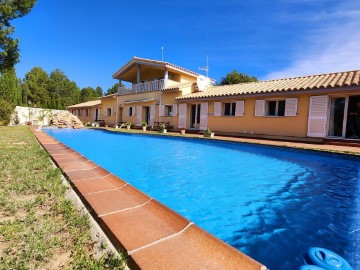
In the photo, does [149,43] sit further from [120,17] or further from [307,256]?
[307,256]

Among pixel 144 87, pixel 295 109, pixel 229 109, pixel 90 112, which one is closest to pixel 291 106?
pixel 295 109

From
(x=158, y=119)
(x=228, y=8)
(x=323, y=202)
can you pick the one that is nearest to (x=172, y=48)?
(x=158, y=119)

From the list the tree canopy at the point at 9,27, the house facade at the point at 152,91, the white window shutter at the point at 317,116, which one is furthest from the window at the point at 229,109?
the tree canopy at the point at 9,27

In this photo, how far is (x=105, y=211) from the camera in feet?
6.89

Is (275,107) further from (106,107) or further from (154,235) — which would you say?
(106,107)

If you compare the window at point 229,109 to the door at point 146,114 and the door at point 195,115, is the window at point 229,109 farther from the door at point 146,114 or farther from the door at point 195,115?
the door at point 146,114

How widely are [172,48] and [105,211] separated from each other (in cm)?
2590

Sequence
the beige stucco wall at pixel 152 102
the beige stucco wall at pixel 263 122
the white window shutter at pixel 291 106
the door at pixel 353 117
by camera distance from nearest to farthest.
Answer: the door at pixel 353 117
the beige stucco wall at pixel 263 122
the white window shutter at pixel 291 106
the beige stucco wall at pixel 152 102

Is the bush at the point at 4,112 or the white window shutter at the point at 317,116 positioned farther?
the bush at the point at 4,112

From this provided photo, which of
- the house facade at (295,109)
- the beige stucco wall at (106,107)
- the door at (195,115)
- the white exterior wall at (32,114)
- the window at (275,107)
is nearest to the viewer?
the house facade at (295,109)

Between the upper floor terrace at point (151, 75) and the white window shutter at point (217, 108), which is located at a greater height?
the upper floor terrace at point (151, 75)

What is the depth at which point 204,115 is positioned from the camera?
16.6m

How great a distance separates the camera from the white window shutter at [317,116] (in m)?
11.1

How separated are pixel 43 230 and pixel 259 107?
1347cm
